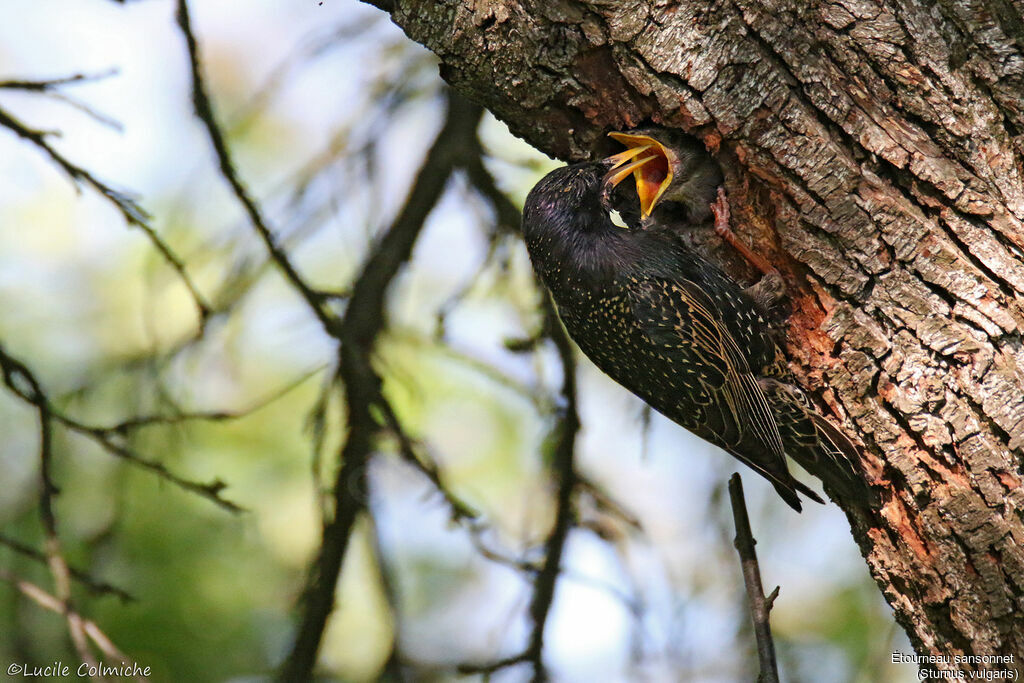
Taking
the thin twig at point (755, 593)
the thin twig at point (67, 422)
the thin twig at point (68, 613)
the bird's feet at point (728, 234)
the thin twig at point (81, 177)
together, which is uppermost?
the bird's feet at point (728, 234)

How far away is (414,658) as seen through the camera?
3.61 metres

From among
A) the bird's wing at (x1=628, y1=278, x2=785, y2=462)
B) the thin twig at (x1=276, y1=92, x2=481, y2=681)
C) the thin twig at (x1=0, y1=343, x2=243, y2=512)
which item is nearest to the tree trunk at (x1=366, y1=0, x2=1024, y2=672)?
the bird's wing at (x1=628, y1=278, x2=785, y2=462)

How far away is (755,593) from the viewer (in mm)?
2340

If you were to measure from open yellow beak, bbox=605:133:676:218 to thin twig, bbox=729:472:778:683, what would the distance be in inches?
41.6

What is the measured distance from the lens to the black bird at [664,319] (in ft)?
10.0

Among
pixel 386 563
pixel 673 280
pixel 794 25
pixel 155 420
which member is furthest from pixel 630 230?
pixel 155 420

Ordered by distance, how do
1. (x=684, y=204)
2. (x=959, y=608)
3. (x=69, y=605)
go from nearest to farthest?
(x=959, y=608) < (x=69, y=605) < (x=684, y=204)

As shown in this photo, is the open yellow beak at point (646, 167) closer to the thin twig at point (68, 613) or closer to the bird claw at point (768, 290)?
the bird claw at point (768, 290)

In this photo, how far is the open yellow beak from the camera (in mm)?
2900

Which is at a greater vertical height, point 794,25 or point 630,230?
point 794,25

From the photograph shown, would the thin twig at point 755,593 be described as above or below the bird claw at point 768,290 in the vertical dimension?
below

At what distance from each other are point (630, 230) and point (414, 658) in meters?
1.81

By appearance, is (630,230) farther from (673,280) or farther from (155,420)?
(155,420)

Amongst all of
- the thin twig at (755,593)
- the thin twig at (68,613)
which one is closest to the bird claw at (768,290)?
the thin twig at (755,593)
